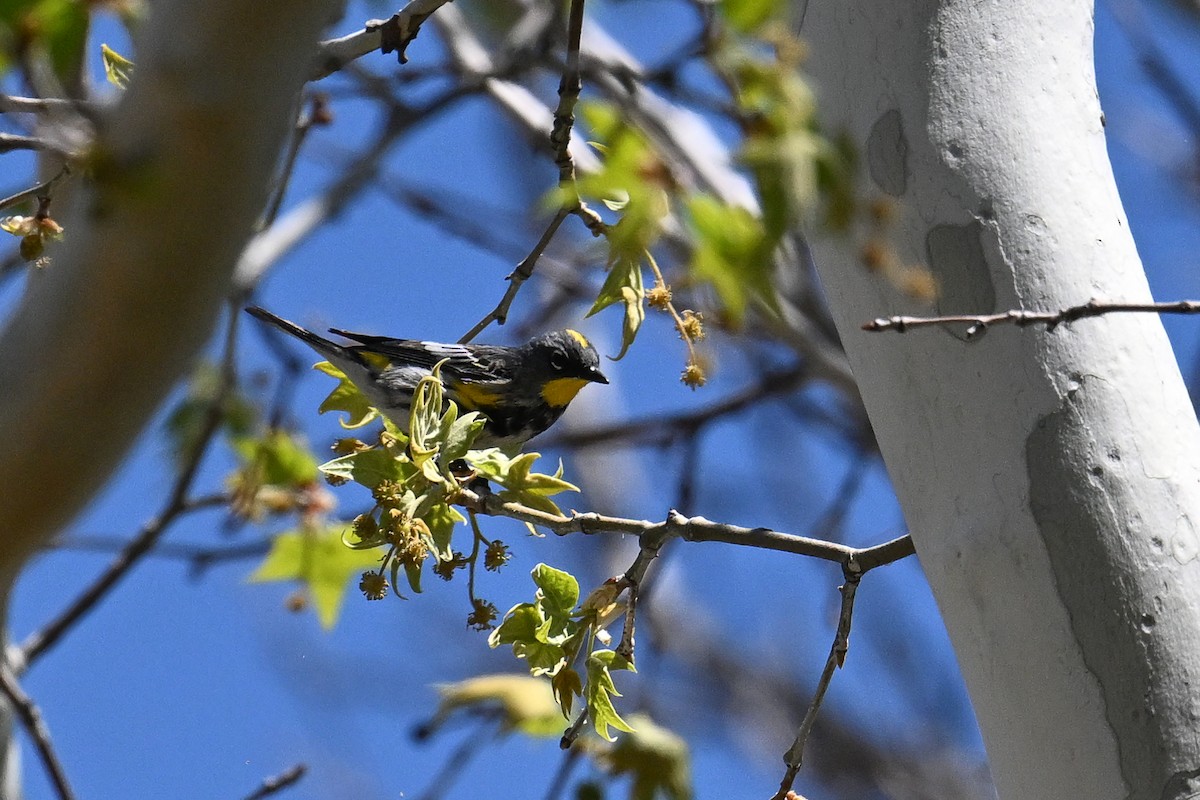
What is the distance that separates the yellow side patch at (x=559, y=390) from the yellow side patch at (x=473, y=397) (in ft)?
0.99

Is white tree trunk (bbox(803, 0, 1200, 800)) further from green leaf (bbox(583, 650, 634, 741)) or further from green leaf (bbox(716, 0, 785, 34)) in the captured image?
green leaf (bbox(716, 0, 785, 34))

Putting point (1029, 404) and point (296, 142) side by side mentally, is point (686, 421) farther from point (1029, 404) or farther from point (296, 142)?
point (1029, 404)

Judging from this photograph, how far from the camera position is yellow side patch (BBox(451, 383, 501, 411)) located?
5.48m

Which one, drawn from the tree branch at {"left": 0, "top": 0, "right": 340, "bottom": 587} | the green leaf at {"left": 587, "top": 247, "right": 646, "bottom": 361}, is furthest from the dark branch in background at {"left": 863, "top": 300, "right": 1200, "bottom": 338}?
the tree branch at {"left": 0, "top": 0, "right": 340, "bottom": 587}

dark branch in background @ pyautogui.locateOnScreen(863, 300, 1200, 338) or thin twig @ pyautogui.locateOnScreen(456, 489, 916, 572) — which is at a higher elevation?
dark branch in background @ pyautogui.locateOnScreen(863, 300, 1200, 338)

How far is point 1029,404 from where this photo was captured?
231 centimetres

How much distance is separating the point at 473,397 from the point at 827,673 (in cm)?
303

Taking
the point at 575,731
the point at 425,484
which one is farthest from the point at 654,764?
the point at 425,484

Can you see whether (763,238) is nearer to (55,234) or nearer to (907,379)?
(907,379)

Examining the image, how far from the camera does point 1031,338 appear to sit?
7.60 feet

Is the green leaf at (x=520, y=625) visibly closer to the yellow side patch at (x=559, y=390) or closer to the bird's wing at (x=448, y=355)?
the bird's wing at (x=448, y=355)

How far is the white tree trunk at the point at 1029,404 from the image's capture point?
219 cm

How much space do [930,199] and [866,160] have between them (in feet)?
0.61

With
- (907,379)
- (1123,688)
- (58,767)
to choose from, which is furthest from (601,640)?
(58,767)
